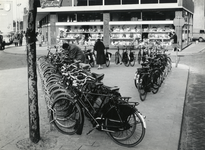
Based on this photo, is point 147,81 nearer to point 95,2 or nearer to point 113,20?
point 113,20

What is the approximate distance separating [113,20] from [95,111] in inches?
1110

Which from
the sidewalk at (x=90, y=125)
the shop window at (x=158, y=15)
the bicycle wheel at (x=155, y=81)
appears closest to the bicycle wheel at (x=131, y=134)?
the sidewalk at (x=90, y=125)

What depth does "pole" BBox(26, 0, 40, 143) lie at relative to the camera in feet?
17.3

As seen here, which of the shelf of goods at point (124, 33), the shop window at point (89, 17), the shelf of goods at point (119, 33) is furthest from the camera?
the shop window at point (89, 17)

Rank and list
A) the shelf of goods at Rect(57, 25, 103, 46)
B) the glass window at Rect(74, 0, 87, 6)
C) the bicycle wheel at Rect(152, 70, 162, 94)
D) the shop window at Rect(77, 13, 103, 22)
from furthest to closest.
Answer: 1. the glass window at Rect(74, 0, 87, 6)
2. the shelf of goods at Rect(57, 25, 103, 46)
3. the shop window at Rect(77, 13, 103, 22)
4. the bicycle wheel at Rect(152, 70, 162, 94)

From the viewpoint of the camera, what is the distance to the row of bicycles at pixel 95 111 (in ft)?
17.9

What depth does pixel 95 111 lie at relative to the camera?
584cm

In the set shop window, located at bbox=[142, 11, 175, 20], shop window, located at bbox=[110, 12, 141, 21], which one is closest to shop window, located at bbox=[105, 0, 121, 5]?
shop window, located at bbox=[110, 12, 141, 21]

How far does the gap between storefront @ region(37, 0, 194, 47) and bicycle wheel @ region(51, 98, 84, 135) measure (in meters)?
25.9

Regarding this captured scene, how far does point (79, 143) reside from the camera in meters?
5.52

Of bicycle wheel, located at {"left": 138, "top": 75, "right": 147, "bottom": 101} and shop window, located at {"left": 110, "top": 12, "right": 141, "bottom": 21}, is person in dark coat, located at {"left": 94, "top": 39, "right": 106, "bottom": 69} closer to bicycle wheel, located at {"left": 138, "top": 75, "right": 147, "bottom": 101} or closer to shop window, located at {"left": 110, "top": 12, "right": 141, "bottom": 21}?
bicycle wheel, located at {"left": 138, "top": 75, "right": 147, "bottom": 101}

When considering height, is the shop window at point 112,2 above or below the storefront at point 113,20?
above

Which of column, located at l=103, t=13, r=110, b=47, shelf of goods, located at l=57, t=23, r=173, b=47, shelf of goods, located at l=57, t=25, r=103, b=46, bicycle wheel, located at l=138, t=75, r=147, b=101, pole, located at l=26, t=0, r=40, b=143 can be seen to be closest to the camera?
pole, located at l=26, t=0, r=40, b=143

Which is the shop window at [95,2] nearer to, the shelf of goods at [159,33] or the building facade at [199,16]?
the shelf of goods at [159,33]
